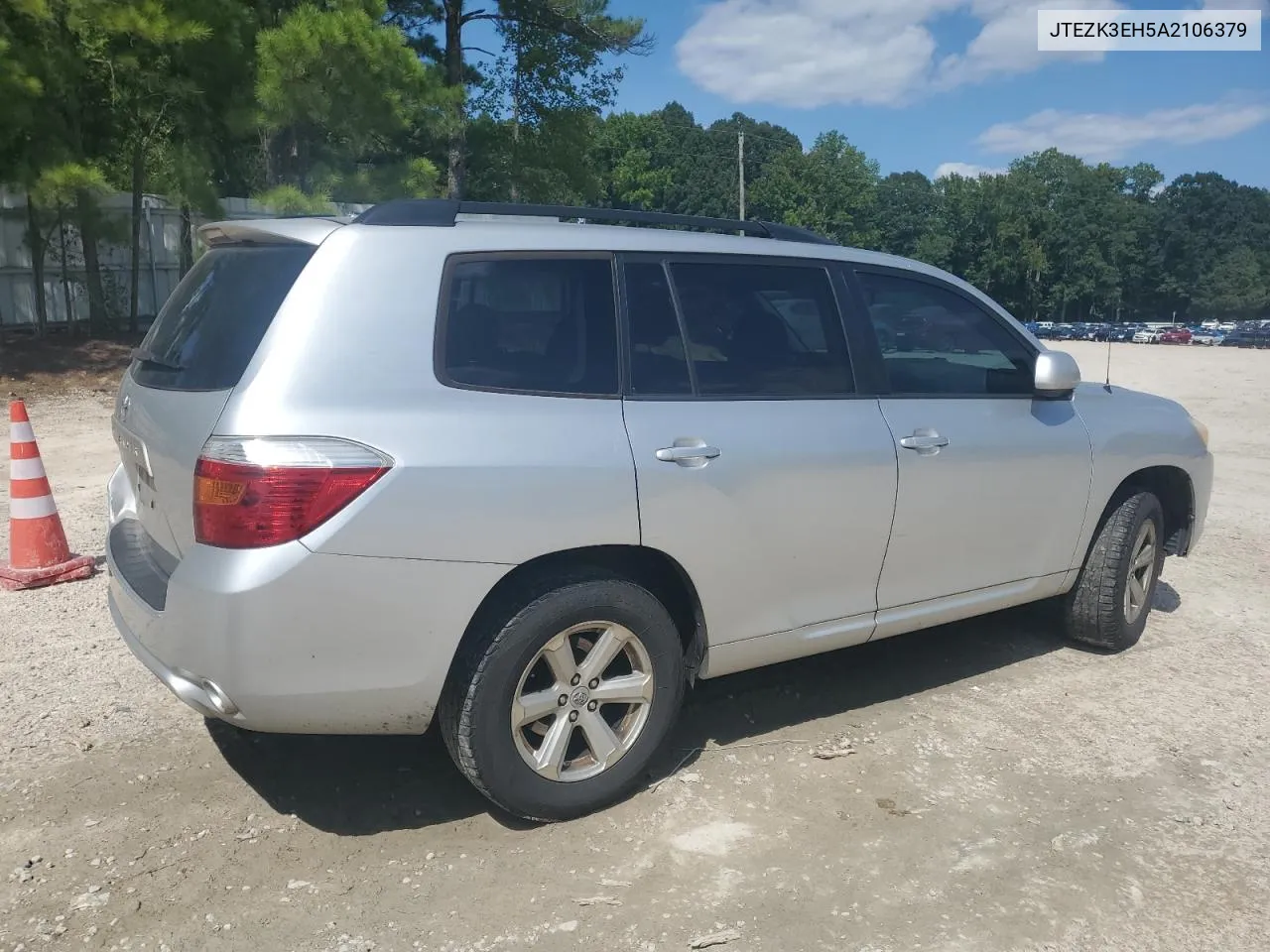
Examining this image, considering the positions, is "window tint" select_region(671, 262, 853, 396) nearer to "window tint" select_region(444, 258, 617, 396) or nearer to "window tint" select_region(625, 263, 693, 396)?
"window tint" select_region(625, 263, 693, 396)

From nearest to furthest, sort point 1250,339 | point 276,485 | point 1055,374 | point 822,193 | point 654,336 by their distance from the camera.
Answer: point 276,485
point 654,336
point 1055,374
point 1250,339
point 822,193

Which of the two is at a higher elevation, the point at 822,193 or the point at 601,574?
the point at 822,193

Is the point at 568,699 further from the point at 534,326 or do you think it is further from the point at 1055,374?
the point at 1055,374

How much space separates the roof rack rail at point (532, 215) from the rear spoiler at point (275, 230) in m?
0.10

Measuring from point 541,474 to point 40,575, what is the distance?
12.2ft

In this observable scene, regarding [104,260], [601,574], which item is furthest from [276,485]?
[104,260]

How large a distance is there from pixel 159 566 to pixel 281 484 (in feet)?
2.46

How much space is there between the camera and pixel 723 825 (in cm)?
327

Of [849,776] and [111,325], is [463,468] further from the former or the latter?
[111,325]

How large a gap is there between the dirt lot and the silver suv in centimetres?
38

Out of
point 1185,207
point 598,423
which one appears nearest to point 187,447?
point 598,423

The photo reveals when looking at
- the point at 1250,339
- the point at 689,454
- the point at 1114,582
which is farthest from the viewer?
the point at 1250,339

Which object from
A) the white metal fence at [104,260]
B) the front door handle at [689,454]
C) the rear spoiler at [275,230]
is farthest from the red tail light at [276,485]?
the white metal fence at [104,260]

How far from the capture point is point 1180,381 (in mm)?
18906
